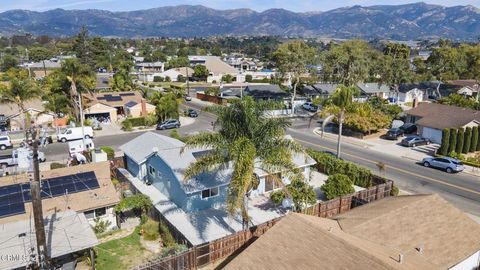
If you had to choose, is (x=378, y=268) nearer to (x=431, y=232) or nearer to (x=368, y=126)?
(x=431, y=232)

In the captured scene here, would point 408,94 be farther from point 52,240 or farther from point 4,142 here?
point 52,240

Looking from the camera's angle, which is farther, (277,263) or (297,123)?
(297,123)

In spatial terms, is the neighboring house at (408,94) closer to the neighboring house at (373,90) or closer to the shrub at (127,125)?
the neighboring house at (373,90)

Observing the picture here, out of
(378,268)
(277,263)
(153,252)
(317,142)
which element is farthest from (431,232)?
(317,142)

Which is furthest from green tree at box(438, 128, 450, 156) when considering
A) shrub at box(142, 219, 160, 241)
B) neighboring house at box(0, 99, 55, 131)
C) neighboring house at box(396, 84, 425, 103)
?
neighboring house at box(0, 99, 55, 131)

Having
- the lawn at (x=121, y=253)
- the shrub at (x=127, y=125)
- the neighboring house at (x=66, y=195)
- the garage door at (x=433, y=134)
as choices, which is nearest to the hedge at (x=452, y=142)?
the garage door at (x=433, y=134)

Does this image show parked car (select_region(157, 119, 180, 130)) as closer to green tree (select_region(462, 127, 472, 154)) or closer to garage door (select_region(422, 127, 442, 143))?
garage door (select_region(422, 127, 442, 143))

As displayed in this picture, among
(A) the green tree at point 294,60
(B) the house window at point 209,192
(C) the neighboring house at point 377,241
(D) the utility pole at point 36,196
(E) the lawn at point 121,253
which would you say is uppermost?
(A) the green tree at point 294,60
